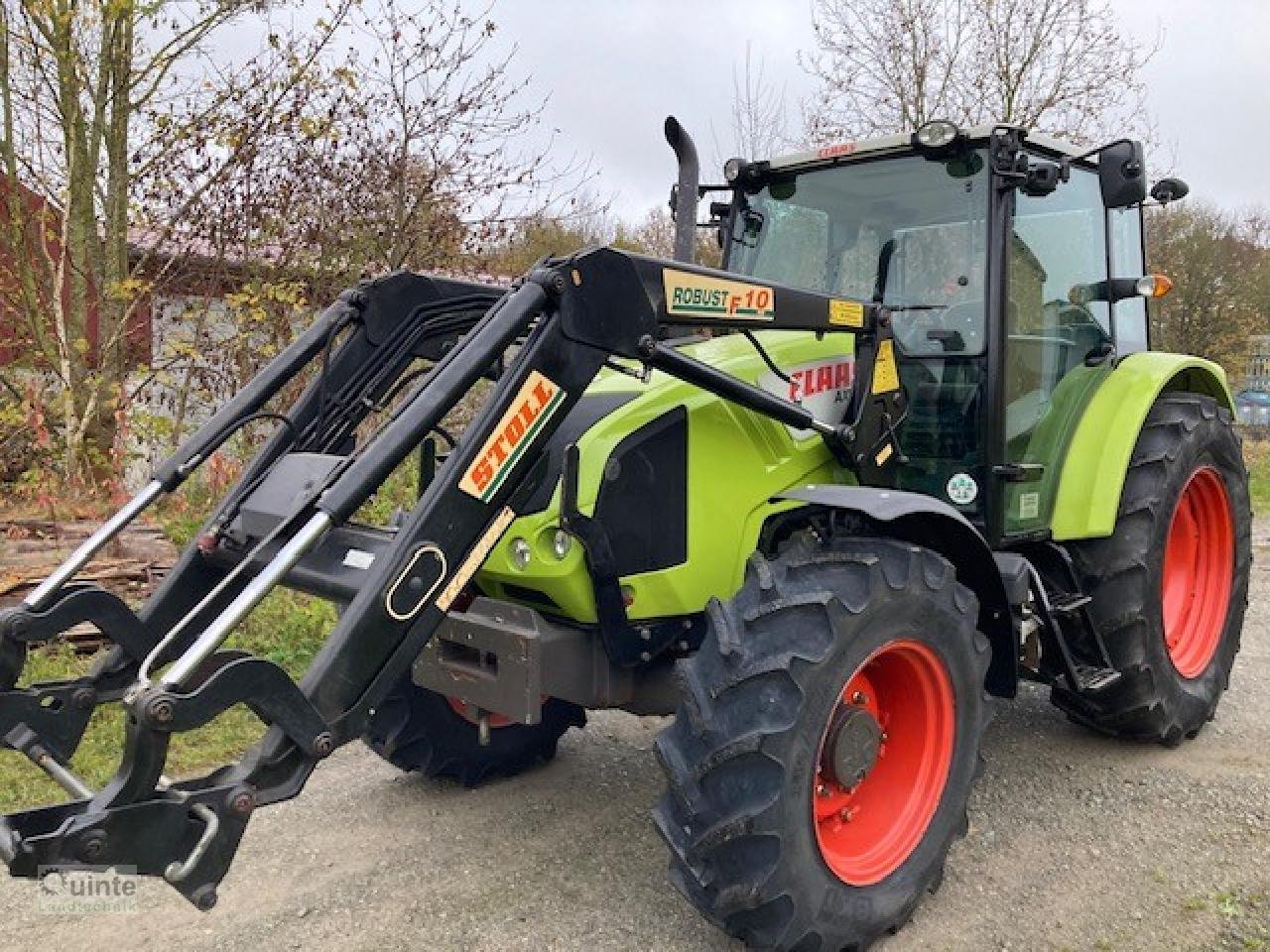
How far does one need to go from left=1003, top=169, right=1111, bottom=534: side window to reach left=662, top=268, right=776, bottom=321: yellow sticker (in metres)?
1.14

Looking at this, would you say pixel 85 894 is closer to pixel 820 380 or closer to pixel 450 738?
pixel 450 738

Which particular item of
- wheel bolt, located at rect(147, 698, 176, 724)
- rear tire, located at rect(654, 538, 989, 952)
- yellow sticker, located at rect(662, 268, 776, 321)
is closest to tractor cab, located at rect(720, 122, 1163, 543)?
yellow sticker, located at rect(662, 268, 776, 321)

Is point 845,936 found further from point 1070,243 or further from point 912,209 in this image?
point 1070,243

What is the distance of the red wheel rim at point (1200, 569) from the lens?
15.3 feet

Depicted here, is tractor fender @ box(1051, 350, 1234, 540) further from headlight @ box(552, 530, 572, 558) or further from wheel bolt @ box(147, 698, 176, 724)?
wheel bolt @ box(147, 698, 176, 724)

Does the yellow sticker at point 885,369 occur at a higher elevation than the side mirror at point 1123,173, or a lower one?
lower

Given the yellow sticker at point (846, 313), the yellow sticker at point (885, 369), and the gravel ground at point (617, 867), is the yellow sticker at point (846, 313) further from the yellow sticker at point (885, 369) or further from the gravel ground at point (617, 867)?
the gravel ground at point (617, 867)

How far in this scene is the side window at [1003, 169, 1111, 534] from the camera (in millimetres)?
3848

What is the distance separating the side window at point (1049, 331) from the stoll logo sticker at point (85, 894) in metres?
3.03

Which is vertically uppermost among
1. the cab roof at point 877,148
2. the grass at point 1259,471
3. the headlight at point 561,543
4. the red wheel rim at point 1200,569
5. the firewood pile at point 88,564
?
the cab roof at point 877,148

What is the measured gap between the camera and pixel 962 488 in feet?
12.5

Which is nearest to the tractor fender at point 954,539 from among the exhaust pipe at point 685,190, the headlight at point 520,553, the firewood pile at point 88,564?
the headlight at point 520,553

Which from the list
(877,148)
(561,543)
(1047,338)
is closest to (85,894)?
(561,543)

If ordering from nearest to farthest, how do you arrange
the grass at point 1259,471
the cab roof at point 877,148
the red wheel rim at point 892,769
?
the red wheel rim at point 892,769
the cab roof at point 877,148
the grass at point 1259,471
